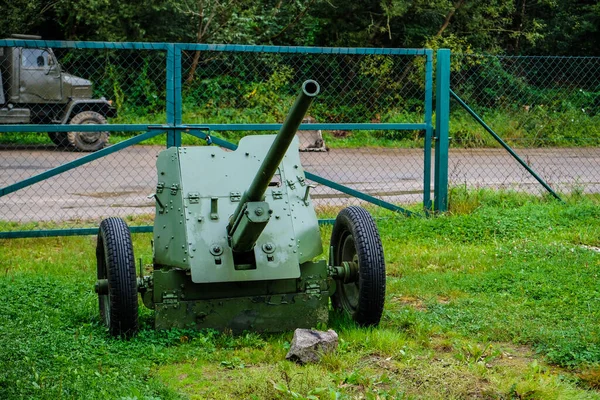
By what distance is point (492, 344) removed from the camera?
5316 millimetres

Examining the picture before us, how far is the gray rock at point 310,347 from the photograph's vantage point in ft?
16.0

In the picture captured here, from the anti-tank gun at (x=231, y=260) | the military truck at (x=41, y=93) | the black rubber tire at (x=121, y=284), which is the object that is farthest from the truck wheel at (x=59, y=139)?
the black rubber tire at (x=121, y=284)

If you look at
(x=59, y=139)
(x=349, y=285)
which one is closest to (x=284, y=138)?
(x=349, y=285)

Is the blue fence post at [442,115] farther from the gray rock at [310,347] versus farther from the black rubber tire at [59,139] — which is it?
the black rubber tire at [59,139]

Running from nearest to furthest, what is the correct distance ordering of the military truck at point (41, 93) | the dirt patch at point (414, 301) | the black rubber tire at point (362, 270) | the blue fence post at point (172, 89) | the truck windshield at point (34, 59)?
the black rubber tire at point (362, 270), the dirt patch at point (414, 301), the blue fence post at point (172, 89), the military truck at point (41, 93), the truck windshield at point (34, 59)

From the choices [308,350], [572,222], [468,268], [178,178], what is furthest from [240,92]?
[308,350]

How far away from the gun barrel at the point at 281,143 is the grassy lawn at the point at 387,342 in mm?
875

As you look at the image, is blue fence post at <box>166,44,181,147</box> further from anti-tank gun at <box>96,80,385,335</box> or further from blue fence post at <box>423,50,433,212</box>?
blue fence post at <box>423,50,433,212</box>

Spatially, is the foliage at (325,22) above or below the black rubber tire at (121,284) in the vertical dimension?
above

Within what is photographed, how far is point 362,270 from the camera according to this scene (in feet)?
17.7

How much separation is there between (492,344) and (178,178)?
2225mm

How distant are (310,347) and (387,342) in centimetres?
55

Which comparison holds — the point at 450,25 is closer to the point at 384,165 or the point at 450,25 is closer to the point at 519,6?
the point at 519,6

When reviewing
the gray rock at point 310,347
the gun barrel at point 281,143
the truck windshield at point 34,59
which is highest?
the truck windshield at point 34,59
